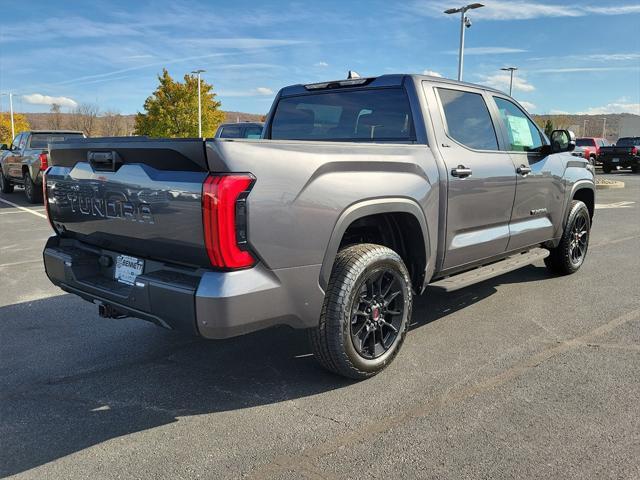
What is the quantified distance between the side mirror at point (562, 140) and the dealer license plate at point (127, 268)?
405 cm

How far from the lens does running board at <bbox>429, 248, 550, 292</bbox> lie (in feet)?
13.4

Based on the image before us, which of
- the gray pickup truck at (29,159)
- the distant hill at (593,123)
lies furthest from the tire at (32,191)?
the distant hill at (593,123)

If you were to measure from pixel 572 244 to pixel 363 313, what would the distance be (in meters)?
3.64

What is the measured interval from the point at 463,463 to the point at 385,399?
2.35ft

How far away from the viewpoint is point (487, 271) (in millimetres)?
4480

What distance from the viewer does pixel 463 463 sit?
2.58 m

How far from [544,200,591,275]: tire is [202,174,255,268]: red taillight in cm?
421

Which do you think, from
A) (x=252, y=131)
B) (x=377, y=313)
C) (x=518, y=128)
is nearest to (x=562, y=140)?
(x=518, y=128)

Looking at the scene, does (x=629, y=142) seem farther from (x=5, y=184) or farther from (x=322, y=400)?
(x=322, y=400)

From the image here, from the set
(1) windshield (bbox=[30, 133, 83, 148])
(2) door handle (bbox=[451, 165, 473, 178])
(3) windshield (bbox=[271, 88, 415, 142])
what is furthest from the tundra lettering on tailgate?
(1) windshield (bbox=[30, 133, 83, 148])

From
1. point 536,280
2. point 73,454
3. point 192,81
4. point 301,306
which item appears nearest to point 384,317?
point 301,306

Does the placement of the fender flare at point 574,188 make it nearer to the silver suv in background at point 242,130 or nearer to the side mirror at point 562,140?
the side mirror at point 562,140

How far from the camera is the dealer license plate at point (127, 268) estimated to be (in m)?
3.10

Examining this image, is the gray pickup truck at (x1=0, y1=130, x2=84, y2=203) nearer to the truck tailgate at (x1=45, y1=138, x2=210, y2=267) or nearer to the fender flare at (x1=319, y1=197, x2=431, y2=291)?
the truck tailgate at (x1=45, y1=138, x2=210, y2=267)
